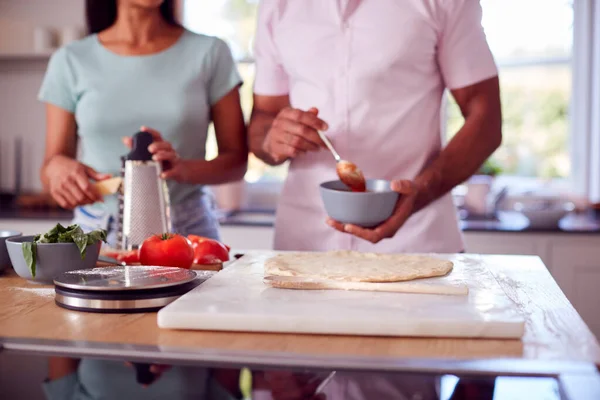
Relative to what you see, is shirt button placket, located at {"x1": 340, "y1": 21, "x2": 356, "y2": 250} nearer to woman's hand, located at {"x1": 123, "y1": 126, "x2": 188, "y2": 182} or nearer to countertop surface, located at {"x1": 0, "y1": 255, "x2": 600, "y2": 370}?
woman's hand, located at {"x1": 123, "y1": 126, "x2": 188, "y2": 182}

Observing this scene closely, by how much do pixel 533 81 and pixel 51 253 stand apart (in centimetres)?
276

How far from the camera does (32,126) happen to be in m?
3.60

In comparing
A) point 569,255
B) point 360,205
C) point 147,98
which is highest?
point 147,98

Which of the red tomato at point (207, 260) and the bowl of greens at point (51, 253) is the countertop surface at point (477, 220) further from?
the bowl of greens at point (51, 253)

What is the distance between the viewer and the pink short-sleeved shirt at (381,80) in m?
1.71

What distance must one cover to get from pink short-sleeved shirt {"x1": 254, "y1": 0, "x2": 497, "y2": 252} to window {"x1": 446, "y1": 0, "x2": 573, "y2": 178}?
1668 mm

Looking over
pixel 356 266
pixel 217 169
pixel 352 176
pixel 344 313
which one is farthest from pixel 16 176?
pixel 344 313

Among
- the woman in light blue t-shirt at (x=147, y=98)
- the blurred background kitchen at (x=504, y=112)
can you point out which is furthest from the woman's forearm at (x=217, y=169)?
the blurred background kitchen at (x=504, y=112)

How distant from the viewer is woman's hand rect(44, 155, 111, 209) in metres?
1.58

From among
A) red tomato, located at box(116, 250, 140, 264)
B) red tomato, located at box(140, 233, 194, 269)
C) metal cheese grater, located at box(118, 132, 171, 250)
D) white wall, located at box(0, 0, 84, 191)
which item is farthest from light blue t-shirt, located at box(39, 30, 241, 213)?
white wall, located at box(0, 0, 84, 191)

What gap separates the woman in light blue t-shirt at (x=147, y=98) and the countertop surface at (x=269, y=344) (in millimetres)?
888

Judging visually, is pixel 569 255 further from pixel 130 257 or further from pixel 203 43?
pixel 130 257

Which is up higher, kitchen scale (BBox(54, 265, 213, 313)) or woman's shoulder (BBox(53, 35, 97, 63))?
woman's shoulder (BBox(53, 35, 97, 63))

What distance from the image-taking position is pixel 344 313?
0.91 metres
